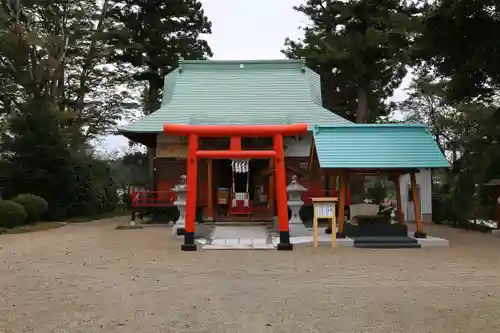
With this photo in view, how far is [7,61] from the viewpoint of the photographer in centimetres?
2394

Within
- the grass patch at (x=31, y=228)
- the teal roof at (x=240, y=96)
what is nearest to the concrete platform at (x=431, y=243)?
the teal roof at (x=240, y=96)

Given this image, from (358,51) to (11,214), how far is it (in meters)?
16.6

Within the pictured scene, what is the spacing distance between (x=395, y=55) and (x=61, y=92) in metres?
17.0

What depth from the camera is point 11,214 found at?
55.5 feet

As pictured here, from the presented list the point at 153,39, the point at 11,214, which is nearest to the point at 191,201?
the point at 11,214

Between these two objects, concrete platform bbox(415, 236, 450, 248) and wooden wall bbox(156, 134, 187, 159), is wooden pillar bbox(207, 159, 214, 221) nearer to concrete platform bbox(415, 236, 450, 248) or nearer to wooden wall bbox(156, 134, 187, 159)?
wooden wall bbox(156, 134, 187, 159)

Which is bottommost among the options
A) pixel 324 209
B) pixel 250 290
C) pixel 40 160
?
pixel 250 290

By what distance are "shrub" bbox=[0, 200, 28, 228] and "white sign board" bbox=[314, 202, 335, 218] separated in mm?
10775

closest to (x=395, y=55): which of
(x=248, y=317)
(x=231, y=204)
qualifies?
(x=231, y=204)

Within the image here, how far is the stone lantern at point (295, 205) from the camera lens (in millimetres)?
15062

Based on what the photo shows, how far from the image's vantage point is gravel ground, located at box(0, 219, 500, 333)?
16.8 feet

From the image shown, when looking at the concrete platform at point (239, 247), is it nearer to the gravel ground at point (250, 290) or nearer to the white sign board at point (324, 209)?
the gravel ground at point (250, 290)

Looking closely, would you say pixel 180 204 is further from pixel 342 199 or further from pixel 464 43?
pixel 464 43

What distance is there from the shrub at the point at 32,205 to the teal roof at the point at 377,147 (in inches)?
454
